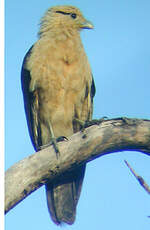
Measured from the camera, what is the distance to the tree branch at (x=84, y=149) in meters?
3.31

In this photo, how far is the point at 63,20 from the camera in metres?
5.12

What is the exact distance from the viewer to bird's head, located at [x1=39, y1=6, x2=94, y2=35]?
507cm

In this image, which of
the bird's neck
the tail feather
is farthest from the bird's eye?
the tail feather

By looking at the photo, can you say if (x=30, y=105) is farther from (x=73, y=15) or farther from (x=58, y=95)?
(x=73, y=15)

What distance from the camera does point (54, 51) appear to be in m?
4.61

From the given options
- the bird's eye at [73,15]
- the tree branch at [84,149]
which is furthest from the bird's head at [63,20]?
the tree branch at [84,149]

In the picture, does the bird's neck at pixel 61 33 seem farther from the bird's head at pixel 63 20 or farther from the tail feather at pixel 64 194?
the tail feather at pixel 64 194

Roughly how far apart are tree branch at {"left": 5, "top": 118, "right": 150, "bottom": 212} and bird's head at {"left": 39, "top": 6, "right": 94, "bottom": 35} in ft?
6.32

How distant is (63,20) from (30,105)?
3.93 feet

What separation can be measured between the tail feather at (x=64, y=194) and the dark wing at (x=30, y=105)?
0.48 metres

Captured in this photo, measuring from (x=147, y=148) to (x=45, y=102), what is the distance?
152 centimetres

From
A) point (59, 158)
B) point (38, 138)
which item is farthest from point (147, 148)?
point (38, 138)

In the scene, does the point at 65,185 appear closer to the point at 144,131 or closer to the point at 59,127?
the point at 59,127

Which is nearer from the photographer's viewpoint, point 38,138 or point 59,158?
point 59,158
